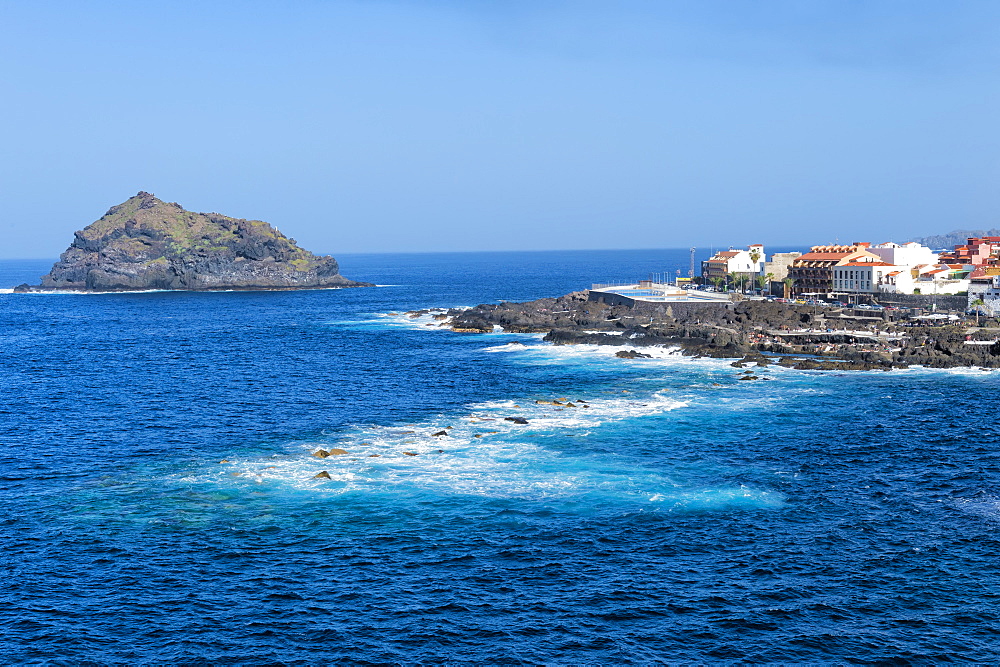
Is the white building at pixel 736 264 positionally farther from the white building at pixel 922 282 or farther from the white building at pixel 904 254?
the white building at pixel 922 282

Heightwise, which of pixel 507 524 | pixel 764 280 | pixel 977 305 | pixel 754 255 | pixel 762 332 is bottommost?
pixel 507 524

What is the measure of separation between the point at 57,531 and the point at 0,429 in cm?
2925

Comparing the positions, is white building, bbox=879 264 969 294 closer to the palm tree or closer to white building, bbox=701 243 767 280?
white building, bbox=701 243 767 280

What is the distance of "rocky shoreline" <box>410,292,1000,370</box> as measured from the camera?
94.6 metres

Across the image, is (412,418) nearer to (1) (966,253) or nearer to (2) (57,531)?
(2) (57,531)

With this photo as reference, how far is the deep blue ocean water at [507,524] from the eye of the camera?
105 feet

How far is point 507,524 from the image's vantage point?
42.6 m

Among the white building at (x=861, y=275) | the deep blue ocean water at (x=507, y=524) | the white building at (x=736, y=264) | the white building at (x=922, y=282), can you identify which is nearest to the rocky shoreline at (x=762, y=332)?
the deep blue ocean water at (x=507, y=524)

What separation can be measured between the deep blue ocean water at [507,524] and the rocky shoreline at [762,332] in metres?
12.0

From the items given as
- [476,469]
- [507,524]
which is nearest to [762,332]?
[476,469]

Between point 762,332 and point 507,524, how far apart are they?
3199 inches

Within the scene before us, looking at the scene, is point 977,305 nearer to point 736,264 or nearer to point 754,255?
point 736,264

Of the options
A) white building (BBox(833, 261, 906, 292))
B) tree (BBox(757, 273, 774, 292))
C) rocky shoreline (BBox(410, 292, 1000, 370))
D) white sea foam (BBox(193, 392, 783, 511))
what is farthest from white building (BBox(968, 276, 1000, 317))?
white sea foam (BBox(193, 392, 783, 511))

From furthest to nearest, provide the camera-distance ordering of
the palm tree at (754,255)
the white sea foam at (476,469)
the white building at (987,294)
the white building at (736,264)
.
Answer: the palm tree at (754,255)
the white building at (736,264)
the white building at (987,294)
the white sea foam at (476,469)
